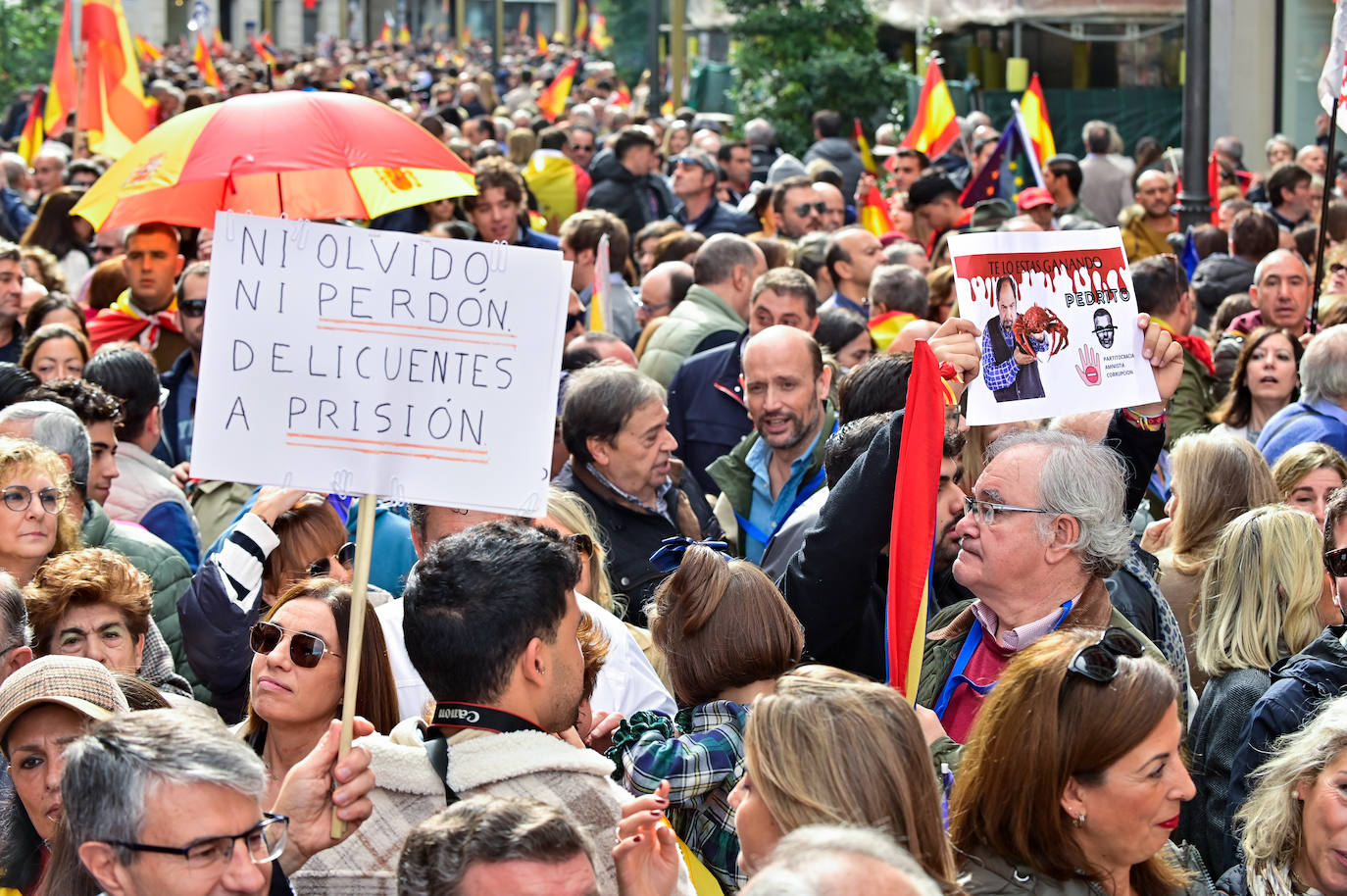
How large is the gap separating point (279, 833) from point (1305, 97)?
17.8 metres

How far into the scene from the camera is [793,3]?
2042 cm

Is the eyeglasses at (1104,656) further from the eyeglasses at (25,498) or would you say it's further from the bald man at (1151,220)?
the bald man at (1151,220)

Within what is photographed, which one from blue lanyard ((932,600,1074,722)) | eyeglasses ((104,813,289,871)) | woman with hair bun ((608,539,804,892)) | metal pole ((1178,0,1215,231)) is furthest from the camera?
metal pole ((1178,0,1215,231))

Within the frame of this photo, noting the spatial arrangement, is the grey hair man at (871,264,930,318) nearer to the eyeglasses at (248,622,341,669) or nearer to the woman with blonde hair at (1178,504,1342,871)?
the woman with blonde hair at (1178,504,1342,871)

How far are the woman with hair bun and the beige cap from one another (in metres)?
1.03

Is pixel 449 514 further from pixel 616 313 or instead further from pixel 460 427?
pixel 616 313

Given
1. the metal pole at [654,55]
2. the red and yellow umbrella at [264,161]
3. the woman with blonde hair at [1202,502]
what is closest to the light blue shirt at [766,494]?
the woman with blonde hair at [1202,502]

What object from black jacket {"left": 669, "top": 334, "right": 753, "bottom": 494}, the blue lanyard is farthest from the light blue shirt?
the blue lanyard

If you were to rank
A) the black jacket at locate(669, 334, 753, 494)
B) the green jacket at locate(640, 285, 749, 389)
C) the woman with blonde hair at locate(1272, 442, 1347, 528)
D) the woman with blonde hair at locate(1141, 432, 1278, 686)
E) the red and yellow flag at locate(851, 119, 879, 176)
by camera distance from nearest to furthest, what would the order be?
the woman with blonde hair at locate(1141, 432, 1278, 686), the woman with blonde hair at locate(1272, 442, 1347, 528), the black jacket at locate(669, 334, 753, 494), the green jacket at locate(640, 285, 749, 389), the red and yellow flag at locate(851, 119, 879, 176)

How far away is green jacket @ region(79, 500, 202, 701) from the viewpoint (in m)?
4.82

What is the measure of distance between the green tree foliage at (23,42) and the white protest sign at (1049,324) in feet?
75.3

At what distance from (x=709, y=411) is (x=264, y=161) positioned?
209 cm

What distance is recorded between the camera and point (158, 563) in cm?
493

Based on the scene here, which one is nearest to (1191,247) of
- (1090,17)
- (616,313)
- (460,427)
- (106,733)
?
(616,313)
